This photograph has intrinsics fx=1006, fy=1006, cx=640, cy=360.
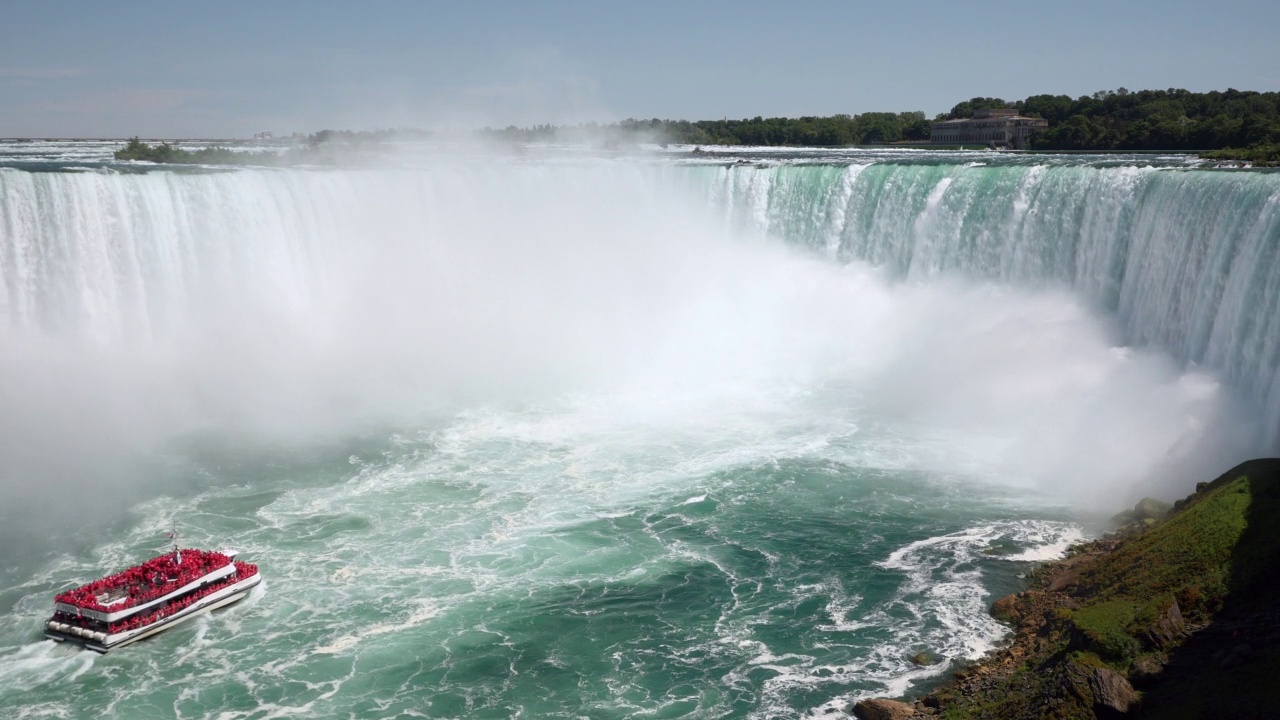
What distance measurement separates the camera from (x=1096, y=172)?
23281 mm

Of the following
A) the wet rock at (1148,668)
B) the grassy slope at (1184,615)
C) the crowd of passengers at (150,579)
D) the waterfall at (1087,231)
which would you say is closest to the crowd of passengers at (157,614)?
the crowd of passengers at (150,579)

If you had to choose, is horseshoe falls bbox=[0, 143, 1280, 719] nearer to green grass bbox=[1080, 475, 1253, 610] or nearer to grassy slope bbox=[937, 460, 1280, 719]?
grassy slope bbox=[937, 460, 1280, 719]

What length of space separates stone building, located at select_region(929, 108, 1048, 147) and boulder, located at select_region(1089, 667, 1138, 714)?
42575mm

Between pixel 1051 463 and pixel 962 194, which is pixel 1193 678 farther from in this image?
pixel 962 194

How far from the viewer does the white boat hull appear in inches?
503

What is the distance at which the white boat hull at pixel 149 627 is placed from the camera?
1277 cm

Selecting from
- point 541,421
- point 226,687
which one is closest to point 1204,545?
point 226,687

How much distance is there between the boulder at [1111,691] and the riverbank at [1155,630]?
12mm

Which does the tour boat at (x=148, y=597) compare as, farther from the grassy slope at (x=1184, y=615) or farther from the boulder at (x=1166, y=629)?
the boulder at (x=1166, y=629)

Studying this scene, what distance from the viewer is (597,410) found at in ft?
76.4

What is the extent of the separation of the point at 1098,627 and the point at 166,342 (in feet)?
68.1

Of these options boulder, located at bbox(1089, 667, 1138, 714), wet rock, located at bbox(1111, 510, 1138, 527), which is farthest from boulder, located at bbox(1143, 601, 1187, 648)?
wet rock, located at bbox(1111, 510, 1138, 527)

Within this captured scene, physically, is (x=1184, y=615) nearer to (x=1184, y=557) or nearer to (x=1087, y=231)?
(x=1184, y=557)

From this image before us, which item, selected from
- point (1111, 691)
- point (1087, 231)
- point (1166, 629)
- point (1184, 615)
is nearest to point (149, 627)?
point (1111, 691)
